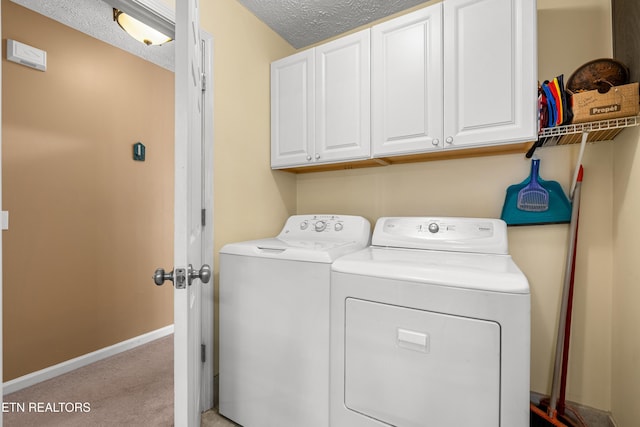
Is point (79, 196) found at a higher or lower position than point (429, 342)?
higher

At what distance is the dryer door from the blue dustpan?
92cm

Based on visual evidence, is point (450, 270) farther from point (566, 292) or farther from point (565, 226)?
point (565, 226)

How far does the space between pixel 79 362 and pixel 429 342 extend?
266 cm

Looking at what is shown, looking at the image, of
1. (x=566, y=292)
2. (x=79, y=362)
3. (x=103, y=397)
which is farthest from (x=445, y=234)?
(x=79, y=362)

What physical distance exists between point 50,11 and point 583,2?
11.3 feet

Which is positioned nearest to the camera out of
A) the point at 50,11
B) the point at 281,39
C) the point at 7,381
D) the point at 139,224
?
the point at 7,381

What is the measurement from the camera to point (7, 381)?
1.89 m

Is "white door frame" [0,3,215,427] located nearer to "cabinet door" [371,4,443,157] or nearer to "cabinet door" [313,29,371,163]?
"cabinet door" [313,29,371,163]

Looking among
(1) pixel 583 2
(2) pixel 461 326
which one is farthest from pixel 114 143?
(1) pixel 583 2

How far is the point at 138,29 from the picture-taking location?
1.72m

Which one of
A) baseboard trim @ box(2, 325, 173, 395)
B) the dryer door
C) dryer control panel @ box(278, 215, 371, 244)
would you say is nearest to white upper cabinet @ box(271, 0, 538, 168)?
dryer control panel @ box(278, 215, 371, 244)

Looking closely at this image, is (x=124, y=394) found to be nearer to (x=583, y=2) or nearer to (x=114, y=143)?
(x=114, y=143)

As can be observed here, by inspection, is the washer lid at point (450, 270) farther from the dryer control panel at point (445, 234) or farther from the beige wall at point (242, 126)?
the beige wall at point (242, 126)

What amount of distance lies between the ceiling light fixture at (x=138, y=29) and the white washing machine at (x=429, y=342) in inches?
69.7
